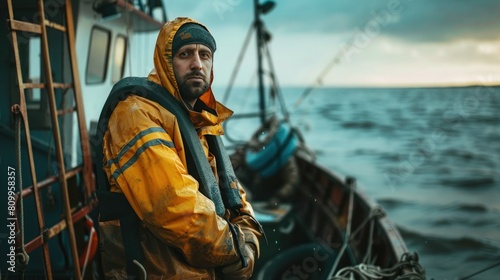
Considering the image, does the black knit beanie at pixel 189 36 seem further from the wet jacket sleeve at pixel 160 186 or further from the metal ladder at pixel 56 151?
the metal ladder at pixel 56 151

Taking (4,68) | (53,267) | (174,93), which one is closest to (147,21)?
(4,68)

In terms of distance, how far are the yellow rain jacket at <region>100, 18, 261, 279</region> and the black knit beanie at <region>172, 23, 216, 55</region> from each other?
29mm

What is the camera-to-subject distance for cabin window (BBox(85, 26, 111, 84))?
564cm

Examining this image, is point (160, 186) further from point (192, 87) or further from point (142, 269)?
point (192, 87)

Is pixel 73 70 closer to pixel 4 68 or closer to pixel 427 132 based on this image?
pixel 4 68

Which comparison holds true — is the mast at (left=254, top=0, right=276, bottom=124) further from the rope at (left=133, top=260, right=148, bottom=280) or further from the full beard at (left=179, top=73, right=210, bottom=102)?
the rope at (left=133, top=260, right=148, bottom=280)

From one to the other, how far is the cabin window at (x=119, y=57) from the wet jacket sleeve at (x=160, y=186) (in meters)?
4.64

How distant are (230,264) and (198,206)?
16.6 inches

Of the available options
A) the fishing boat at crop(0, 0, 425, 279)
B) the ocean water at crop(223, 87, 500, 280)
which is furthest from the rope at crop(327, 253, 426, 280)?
the ocean water at crop(223, 87, 500, 280)

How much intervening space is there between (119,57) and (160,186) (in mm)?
5136

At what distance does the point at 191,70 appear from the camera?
86.9 inches

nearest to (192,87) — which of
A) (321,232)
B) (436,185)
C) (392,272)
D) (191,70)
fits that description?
(191,70)

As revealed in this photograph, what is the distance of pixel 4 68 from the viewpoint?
14.2ft

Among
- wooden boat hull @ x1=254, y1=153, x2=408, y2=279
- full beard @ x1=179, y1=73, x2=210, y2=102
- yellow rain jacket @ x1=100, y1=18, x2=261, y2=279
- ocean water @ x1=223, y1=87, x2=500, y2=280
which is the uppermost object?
full beard @ x1=179, y1=73, x2=210, y2=102
